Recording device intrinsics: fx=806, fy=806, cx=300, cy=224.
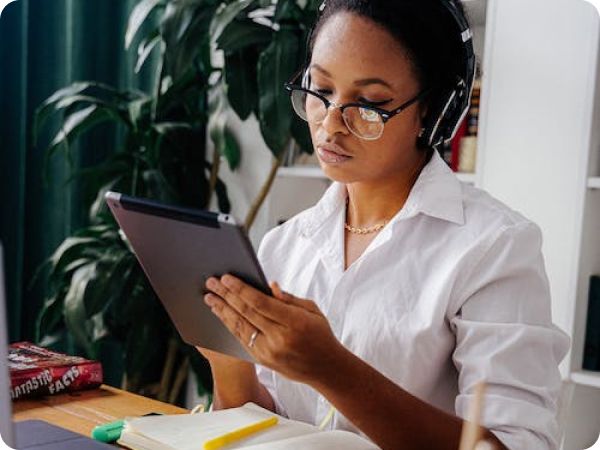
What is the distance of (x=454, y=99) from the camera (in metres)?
1.11

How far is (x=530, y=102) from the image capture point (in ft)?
5.87

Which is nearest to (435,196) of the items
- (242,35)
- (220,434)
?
(220,434)

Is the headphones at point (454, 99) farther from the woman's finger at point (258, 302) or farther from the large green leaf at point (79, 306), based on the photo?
the large green leaf at point (79, 306)

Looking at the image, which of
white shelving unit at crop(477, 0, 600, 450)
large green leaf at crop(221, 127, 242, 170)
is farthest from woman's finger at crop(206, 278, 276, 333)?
large green leaf at crop(221, 127, 242, 170)

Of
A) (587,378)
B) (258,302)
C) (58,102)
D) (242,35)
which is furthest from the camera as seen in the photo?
(58,102)

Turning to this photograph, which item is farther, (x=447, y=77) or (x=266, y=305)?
(x=447, y=77)

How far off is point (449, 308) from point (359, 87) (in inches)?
12.4

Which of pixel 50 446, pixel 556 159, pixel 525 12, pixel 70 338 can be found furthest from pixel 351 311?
pixel 70 338

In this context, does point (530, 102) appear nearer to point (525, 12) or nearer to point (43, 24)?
point (525, 12)

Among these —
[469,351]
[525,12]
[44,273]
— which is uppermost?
[525,12]

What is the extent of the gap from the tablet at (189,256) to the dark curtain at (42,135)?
1317 mm

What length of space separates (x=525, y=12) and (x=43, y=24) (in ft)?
4.48

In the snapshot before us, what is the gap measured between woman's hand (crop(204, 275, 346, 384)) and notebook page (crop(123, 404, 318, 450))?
10cm

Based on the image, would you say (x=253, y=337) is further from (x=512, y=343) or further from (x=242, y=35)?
(x=242, y=35)
